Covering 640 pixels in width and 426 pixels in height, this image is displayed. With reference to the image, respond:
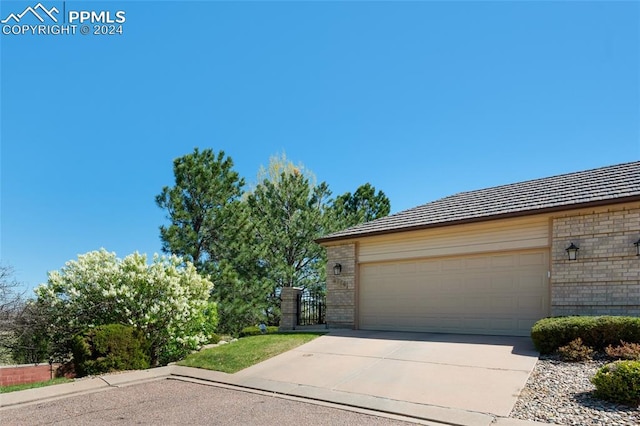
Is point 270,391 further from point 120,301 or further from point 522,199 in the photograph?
point 522,199

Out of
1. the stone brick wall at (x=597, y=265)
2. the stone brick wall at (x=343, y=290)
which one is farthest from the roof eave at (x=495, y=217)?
the stone brick wall at (x=343, y=290)

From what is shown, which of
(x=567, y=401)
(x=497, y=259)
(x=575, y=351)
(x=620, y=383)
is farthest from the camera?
(x=497, y=259)

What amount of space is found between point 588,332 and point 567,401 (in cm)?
268

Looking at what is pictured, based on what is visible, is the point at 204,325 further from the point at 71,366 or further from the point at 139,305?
the point at 71,366

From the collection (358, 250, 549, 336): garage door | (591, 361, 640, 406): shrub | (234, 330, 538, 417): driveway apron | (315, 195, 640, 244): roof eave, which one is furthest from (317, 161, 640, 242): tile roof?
(591, 361, 640, 406): shrub

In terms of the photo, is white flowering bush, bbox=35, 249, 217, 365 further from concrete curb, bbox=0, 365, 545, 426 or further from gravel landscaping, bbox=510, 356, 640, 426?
gravel landscaping, bbox=510, 356, 640, 426

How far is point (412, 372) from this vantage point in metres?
7.22

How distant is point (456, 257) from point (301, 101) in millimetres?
8064

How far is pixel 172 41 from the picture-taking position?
1063 centimetres

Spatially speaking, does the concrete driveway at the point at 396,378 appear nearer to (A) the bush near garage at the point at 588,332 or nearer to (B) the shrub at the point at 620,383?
(A) the bush near garage at the point at 588,332

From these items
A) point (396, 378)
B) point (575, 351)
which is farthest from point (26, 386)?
point (575, 351)

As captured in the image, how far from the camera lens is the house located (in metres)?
9.14

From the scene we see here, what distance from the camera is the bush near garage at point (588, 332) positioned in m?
7.13

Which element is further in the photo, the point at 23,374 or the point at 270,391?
the point at 23,374
